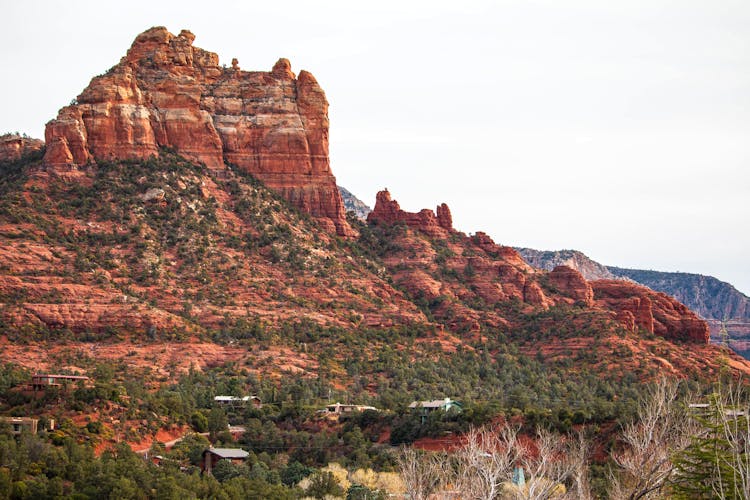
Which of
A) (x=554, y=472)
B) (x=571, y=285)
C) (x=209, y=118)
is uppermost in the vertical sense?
(x=209, y=118)

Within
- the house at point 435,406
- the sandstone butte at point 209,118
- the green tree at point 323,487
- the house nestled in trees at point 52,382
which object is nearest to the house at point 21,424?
the house nestled in trees at point 52,382

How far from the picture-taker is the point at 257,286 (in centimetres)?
11981

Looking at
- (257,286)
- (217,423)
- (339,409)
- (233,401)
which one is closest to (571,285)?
(257,286)

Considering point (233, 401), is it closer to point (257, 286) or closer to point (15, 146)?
point (257, 286)

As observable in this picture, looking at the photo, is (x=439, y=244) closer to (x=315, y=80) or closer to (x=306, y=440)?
(x=315, y=80)

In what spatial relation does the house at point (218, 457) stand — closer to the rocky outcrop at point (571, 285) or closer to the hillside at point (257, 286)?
the hillside at point (257, 286)

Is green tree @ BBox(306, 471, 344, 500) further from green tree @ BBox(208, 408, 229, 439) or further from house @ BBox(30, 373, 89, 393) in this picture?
house @ BBox(30, 373, 89, 393)

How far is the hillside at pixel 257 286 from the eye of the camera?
A: 10225 cm

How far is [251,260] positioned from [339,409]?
3015 cm

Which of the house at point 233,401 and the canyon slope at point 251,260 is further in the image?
the canyon slope at point 251,260

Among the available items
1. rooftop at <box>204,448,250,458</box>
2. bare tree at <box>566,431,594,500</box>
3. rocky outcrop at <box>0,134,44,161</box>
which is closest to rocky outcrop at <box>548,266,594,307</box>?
rocky outcrop at <box>0,134,44,161</box>

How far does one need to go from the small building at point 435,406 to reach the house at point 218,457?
18186 millimetres

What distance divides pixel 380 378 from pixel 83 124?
39334 mm

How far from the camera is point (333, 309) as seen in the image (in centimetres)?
12100
